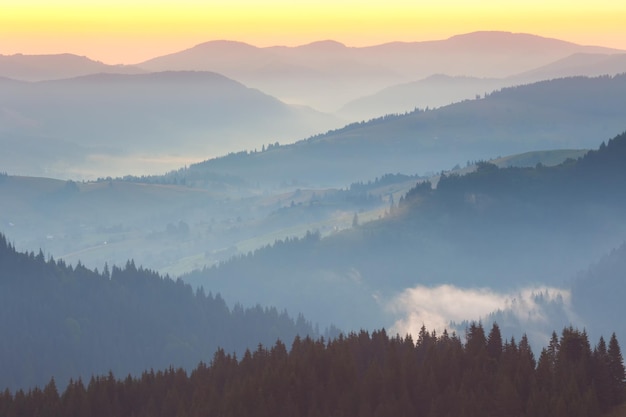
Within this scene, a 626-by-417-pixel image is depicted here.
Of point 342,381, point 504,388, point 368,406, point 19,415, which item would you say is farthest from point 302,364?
point 19,415

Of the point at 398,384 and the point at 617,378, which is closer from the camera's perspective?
the point at 617,378

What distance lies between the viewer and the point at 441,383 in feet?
505

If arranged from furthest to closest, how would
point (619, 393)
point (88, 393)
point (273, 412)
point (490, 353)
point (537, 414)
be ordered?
1. point (88, 393)
2. point (490, 353)
3. point (273, 412)
4. point (619, 393)
5. point (537, 414)

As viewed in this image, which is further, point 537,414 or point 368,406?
point 368,406

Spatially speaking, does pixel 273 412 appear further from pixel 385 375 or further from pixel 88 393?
pixel 88 393

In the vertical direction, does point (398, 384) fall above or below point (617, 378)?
below

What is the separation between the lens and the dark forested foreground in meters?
140

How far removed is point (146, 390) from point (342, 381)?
42893 millimetres

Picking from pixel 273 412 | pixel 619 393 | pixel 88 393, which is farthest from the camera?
pixel 88 393

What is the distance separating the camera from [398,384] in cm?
15238

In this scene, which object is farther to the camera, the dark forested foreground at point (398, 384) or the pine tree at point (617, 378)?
the pine tree at point (617, 378)

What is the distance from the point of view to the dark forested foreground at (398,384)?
459ft

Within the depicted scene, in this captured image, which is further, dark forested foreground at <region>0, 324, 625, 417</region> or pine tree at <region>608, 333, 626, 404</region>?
pine tree at <region>608, 333, 626, 404</region>

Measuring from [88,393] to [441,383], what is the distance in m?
55.1
